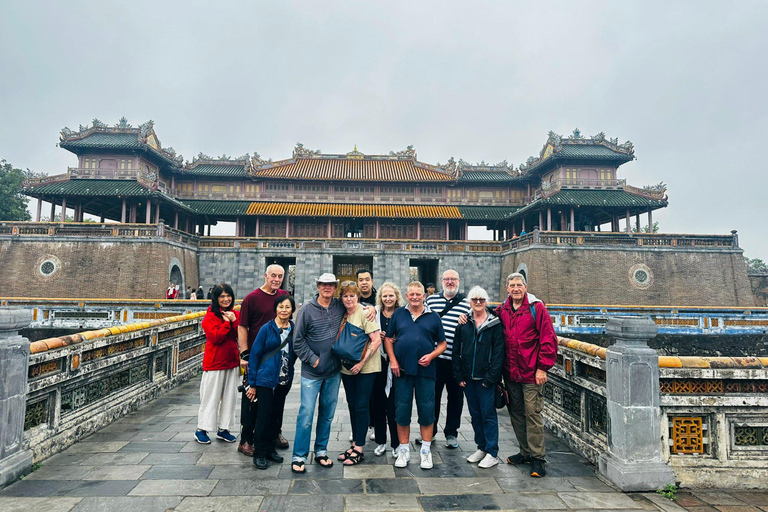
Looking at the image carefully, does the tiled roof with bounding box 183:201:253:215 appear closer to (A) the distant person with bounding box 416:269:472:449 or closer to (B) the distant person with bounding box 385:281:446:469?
(A) the distant person with bounding box 416:269:472:449

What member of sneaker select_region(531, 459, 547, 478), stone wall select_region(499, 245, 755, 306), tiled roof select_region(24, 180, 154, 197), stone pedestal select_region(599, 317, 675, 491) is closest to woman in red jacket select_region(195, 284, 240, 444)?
sneaker select_region(531, 459, 547, 478)

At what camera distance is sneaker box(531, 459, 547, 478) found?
146 inches

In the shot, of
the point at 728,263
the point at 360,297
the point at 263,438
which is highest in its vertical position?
the point at 728,263

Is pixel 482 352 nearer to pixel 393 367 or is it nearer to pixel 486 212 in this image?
pixel 393 367

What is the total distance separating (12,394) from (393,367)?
3432 millimetres

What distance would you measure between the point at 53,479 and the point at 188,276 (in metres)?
21.2

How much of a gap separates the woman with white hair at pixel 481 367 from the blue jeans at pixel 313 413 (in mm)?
1313

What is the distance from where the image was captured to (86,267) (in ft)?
67.6

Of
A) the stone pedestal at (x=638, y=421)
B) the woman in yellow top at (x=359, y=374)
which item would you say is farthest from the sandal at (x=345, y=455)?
the stone pedestal at (x=638, y=421)

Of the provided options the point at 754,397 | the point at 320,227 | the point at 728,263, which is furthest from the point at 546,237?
the point at 754,397

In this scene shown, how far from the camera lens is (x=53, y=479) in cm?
355

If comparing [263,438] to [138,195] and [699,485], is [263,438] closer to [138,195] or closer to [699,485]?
[699,485]

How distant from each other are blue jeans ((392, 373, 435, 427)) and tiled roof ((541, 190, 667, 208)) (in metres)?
21.7

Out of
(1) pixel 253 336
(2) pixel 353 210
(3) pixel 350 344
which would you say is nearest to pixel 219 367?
(1) pixel 253 336
